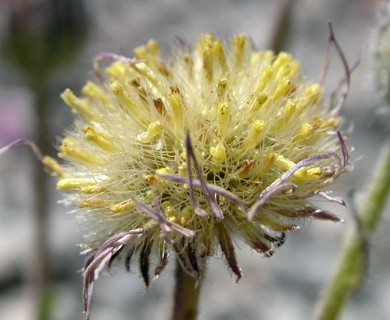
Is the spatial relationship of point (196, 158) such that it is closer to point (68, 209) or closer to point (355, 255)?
point (355, 255)

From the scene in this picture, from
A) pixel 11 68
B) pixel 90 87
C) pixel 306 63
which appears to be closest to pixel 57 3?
pixel 11 68

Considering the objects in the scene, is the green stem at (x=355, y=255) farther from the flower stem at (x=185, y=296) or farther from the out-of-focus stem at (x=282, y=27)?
the out-of-focus stem at (x=282, y=27)

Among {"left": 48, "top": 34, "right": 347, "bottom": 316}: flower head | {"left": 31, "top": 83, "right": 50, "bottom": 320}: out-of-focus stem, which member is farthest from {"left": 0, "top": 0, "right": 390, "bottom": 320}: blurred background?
{"left": 48, "top": 34, "right": 347, "bottom": 316}: flower head

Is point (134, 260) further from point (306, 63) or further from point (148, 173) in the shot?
point (306, 63)

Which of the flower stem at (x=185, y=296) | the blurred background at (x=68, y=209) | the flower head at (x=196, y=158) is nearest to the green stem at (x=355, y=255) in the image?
the blurred background at (x=68, y=209)

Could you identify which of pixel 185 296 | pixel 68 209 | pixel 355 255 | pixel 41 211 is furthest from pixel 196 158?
pixel 68 209

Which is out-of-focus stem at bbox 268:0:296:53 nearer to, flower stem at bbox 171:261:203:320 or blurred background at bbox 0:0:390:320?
blurred background at bbox 0:0:390:320

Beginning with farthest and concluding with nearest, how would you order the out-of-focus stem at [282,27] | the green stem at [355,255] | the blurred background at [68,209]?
1. the blurred background at [68,209]
2. the out-of-focus stem at [282,27]
3. the green stem at [355,255]
